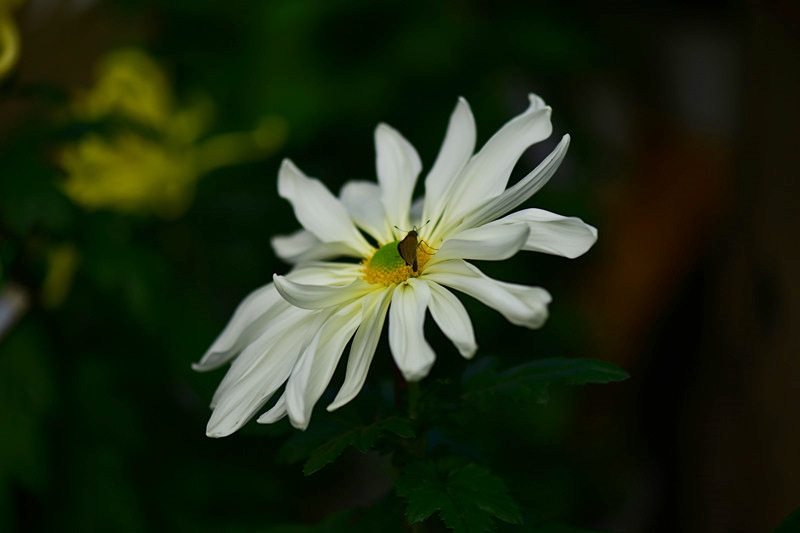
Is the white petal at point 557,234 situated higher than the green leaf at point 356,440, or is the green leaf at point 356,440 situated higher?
the white petal at point 557,234

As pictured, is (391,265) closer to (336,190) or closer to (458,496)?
(458,496)

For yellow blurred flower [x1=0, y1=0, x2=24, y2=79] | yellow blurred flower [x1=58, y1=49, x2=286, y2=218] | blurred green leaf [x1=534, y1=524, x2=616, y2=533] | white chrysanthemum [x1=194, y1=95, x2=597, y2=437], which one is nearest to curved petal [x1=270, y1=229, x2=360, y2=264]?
white chrysanthemum [x1=194, y1=95, x2=597, y2=437]

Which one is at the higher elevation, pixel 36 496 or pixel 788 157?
pixel 788 157

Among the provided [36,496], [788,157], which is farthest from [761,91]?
[36,496]

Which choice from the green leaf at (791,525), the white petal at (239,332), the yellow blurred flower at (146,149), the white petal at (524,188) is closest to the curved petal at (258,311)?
the white petal at (239,332)

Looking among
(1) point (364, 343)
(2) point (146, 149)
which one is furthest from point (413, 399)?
(2) point (146, 149)

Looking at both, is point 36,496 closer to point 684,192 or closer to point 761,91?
point 761,91

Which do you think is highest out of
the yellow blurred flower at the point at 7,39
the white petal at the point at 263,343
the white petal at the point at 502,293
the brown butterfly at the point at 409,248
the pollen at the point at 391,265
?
the yellow blurred flower at the point at 7,39

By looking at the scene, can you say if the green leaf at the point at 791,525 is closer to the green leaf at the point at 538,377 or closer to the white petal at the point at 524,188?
the green leaf at the point at 538,377
